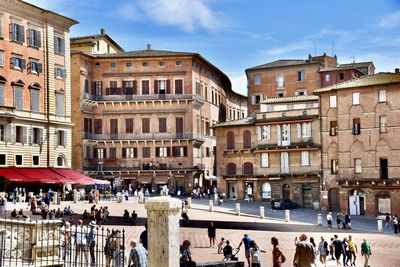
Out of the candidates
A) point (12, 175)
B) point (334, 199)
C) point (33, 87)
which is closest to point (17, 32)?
point (33, 87)

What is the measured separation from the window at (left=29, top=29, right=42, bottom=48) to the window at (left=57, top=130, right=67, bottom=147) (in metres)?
7.21

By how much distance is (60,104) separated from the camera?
53281mm

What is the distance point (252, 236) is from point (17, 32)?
2595 centimetres

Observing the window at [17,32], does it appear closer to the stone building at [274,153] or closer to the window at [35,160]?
the window at [35,160]

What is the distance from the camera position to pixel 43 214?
33.7 m

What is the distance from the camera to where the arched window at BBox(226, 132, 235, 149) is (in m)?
59.8

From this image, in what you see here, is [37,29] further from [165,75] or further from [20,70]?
[165,75]

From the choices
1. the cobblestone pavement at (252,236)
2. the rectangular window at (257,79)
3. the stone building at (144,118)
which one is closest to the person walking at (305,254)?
the cobblestone pavement at (252,236)

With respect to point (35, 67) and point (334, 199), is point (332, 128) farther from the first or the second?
point (35, 67)

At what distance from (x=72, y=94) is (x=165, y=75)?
30.3ft

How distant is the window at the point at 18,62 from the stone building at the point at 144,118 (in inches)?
501

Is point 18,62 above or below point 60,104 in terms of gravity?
above

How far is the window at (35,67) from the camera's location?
50.5 meters

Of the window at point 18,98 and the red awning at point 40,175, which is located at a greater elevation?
the window at point 18,98
